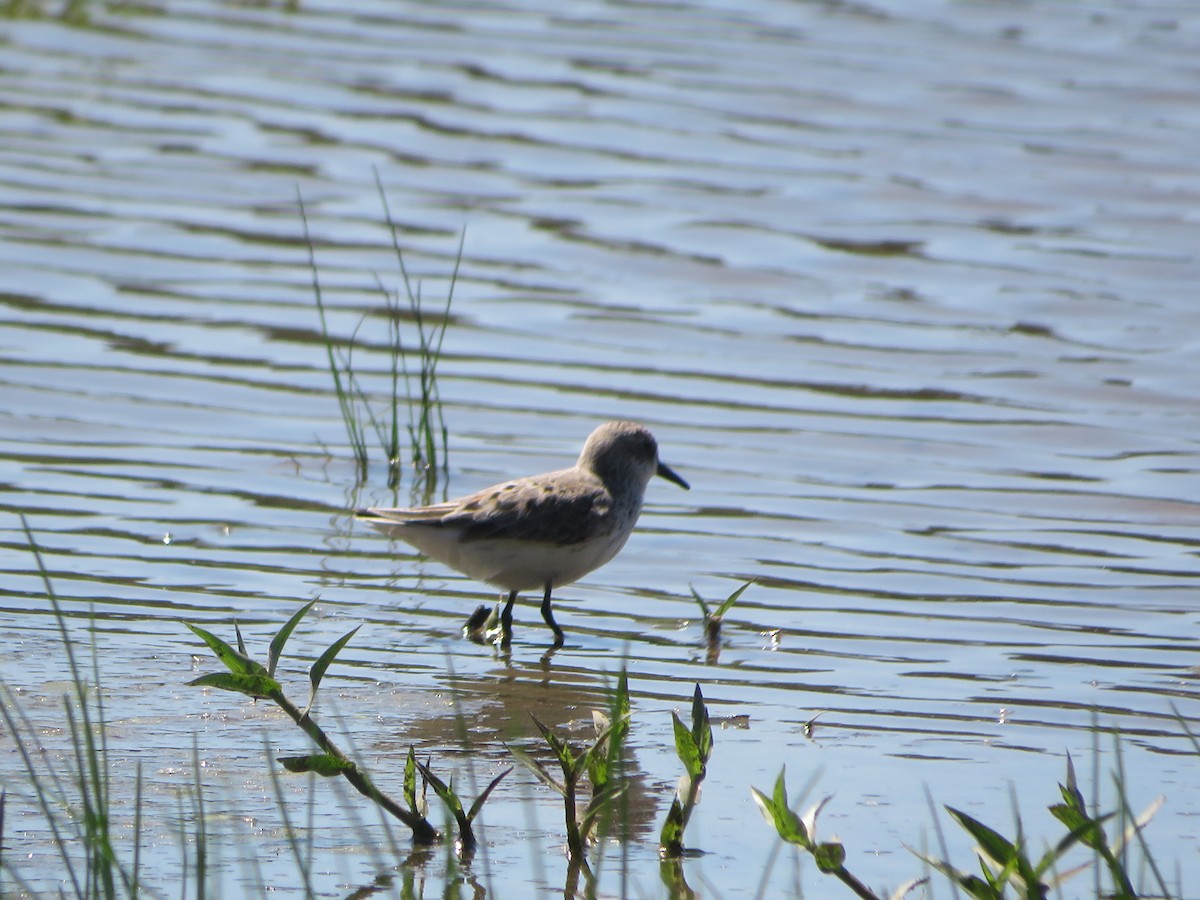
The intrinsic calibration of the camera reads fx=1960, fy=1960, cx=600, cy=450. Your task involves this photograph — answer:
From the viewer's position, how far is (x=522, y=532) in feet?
20.6

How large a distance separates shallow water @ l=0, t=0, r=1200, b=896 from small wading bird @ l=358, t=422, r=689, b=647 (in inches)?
8.7

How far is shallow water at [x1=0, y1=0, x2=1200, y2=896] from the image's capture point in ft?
16.7

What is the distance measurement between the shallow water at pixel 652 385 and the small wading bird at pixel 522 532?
0.22 meters

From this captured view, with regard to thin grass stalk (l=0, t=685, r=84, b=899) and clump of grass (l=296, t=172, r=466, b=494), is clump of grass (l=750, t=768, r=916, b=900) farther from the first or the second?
clump of grass (l=296, t=172, r=466, b=494)

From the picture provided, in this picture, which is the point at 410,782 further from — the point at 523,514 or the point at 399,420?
the point at 399,420

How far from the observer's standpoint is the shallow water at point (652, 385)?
201 inches

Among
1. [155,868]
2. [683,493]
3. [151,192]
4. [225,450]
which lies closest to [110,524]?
[225,450]

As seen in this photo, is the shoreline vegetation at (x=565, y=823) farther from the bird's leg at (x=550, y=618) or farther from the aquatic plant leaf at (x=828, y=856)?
the bird's leg at (x=550, y=618)

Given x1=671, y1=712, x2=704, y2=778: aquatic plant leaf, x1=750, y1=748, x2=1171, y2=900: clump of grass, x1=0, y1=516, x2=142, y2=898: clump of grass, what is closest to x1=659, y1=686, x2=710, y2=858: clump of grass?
x1=671, y1=712, x2=704, y2=778: aquatic plant leaf

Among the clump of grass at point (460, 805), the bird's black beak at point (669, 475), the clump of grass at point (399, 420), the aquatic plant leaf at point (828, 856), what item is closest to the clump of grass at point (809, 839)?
the aquatic plant leaf at point (828, 856)

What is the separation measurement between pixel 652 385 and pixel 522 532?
8.45 ft

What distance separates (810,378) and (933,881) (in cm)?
462

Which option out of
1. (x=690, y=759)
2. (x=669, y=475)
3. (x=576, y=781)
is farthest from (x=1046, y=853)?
(x=669, y=475)

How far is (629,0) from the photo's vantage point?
50.8 feet
